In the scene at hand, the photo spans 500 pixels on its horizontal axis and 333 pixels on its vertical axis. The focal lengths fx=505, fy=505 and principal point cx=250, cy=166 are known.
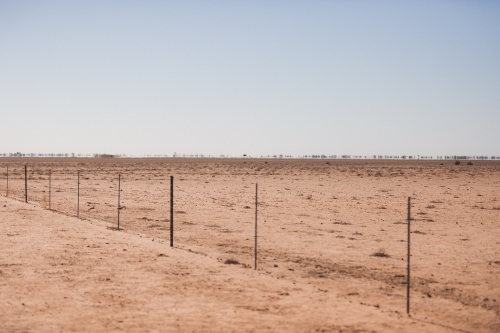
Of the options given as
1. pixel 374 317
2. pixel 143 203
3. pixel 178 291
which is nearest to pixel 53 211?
pixel 143 203

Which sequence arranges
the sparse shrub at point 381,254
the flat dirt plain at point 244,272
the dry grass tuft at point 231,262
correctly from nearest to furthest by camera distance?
the flat dirt plain at point 244,272, the dry grass tuft at point 231,262, the sparse shrub at point 381,254

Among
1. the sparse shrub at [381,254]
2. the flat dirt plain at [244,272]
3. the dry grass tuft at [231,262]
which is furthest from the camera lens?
the sparse shrub at [381,254]

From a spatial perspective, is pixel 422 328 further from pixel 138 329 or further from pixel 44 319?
pixel 44 319

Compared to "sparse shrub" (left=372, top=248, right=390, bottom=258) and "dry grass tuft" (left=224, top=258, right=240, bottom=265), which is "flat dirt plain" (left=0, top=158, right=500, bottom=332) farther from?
"sparse shrub" (left=372, top=248, right=390, bottom=258)

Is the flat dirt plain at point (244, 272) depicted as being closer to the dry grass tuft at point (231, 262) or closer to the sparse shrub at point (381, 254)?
the dry grass tuft at point (231, 262)

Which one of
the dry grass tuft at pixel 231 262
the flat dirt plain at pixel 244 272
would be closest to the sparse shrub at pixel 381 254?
the flat dirt plain at pixel 244 272

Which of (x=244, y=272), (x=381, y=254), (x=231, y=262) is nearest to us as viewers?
(x=244, y=272)

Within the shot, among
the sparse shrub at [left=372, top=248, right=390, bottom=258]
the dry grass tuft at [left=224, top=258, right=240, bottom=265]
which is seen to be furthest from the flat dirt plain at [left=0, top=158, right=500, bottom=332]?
the sparse shrub at [left=372, top=248, right=390, bottom=258]

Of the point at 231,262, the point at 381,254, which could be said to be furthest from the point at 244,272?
the point at 381,254

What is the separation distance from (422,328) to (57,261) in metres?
9.34

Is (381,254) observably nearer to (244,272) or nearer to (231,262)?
(231,262)

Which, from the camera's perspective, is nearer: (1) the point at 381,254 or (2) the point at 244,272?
(2) the point at 244,272

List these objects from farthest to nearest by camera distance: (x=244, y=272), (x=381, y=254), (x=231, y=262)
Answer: (x=381, y=254) < (x=231, y=262) < (x=244, y=272)

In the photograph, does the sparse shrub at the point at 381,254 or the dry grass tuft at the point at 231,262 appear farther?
the sparse shrub at the point at 381,254
